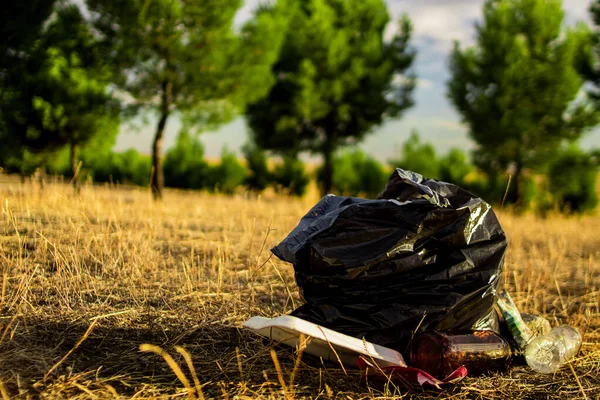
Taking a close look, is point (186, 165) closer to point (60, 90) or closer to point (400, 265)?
point (60, 90)

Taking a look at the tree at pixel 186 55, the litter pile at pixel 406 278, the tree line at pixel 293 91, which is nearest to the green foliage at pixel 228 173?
the tree line at pixel 293 91

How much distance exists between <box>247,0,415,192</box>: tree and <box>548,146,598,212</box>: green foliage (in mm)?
5901

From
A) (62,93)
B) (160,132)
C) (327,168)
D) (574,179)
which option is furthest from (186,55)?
(574,179)

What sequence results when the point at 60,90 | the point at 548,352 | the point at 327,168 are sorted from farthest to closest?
the point at 327,168
the point at 60,90
the point at 548,352

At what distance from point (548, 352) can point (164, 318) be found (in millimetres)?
2561

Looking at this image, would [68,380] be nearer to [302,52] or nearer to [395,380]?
[395,380]

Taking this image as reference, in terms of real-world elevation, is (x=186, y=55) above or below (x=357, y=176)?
above

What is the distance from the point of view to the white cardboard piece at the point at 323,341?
9.27ft

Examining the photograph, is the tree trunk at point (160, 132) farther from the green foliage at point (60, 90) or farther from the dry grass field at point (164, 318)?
the dry grass field at point (164, 318)

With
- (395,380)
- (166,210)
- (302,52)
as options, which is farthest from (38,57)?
(395,380)

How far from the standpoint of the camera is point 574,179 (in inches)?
746

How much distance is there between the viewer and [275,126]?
780 inches

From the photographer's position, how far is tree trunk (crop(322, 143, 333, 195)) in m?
19.9

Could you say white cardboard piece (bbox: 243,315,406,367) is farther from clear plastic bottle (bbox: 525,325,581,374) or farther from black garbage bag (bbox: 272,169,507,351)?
clear plastic bottle (bbox: 525,325,581,374)
